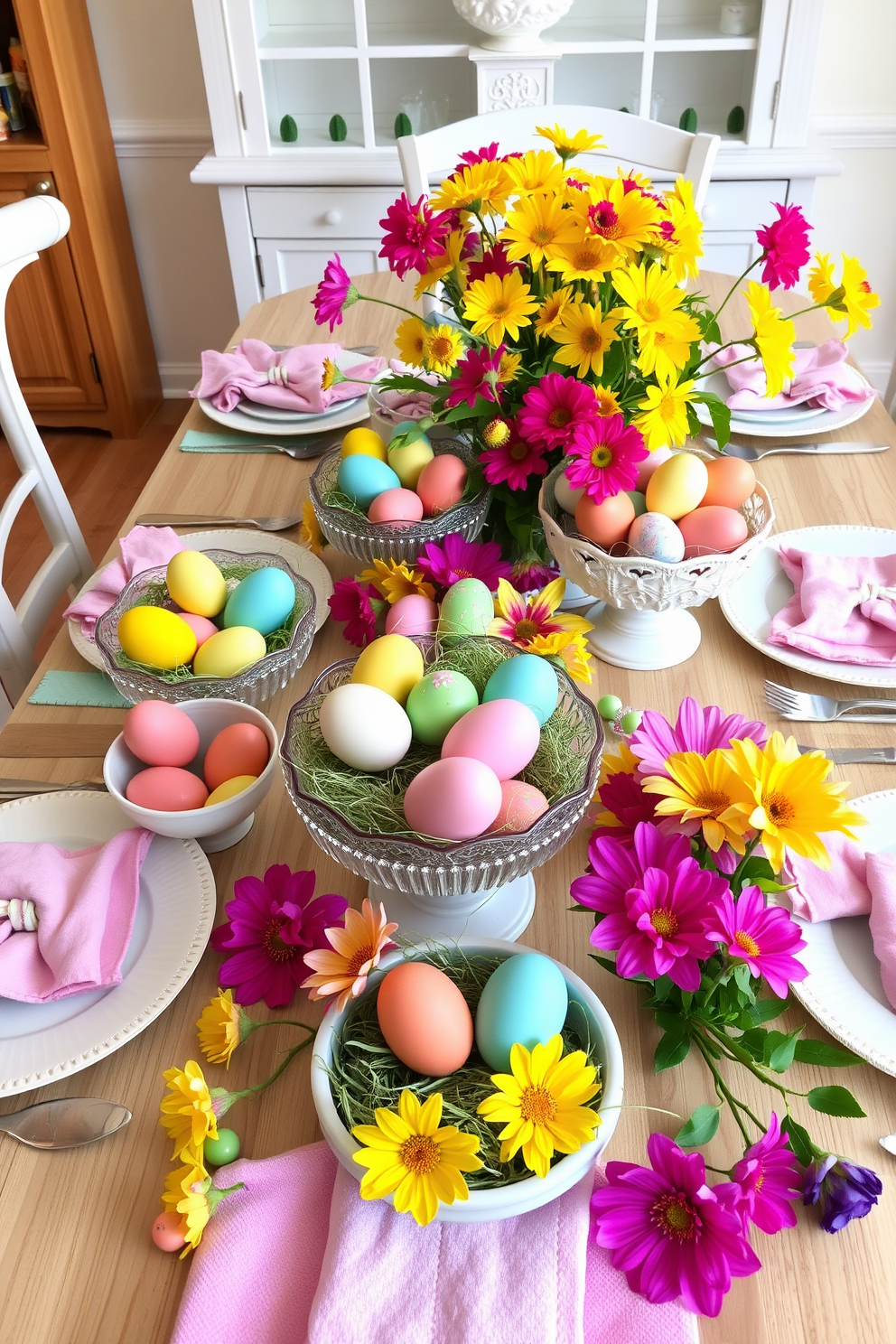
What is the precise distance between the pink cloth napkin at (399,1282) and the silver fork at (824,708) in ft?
1.48

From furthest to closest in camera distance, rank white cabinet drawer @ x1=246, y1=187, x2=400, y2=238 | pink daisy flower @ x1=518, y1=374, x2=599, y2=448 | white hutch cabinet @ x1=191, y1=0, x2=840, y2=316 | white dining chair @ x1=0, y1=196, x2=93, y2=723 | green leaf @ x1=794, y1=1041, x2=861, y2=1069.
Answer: white cabinet drawer @ x1=246, y1=187, x2=400, y2=238 < white hutch cabinet @ x1=191, y1=0, x2=840, y2=316 < white dining chair @ x1=0, y1=196, x2=93, y2=723 < pink daisy flower @ x1=518, y1=374, x2=599, y2=448 < green leaf @ x1=794, y1=1041, x2=861, y2=1069

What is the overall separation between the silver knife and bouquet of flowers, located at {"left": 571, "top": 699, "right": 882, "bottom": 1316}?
0.81 feet

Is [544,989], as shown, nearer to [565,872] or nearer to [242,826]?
[565,872]

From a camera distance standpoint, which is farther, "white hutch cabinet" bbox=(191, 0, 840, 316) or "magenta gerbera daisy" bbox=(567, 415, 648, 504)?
"white hutch cabinet" bbox=(191, 0, 840, 316)

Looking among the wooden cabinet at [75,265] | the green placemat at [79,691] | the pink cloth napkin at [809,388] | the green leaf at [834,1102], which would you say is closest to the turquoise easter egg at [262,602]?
the green placemat at [79,691]

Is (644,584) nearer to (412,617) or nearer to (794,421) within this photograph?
(412,617)

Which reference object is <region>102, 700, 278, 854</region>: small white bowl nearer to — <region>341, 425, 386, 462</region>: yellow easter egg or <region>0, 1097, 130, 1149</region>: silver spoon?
<region>0, 1097, 130, 1149</region>: silver spoon

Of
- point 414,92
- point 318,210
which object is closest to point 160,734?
point 318,210

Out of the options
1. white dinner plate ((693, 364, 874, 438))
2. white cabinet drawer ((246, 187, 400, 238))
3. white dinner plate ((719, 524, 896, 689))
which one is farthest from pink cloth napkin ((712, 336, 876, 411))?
white cabinet drawer ((246, 187, 400, 238))

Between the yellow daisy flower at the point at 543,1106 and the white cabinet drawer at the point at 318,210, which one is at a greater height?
the yellow daisy flower at the point at 543,1106

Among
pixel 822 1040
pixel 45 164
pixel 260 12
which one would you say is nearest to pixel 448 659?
pixel 822 1040

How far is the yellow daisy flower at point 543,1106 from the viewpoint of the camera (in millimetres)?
483

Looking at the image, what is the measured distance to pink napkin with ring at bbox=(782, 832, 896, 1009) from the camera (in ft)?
2.14

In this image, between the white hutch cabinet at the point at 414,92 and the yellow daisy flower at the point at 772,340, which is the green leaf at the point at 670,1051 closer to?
the yellow daisy flower at the point at 772,340
